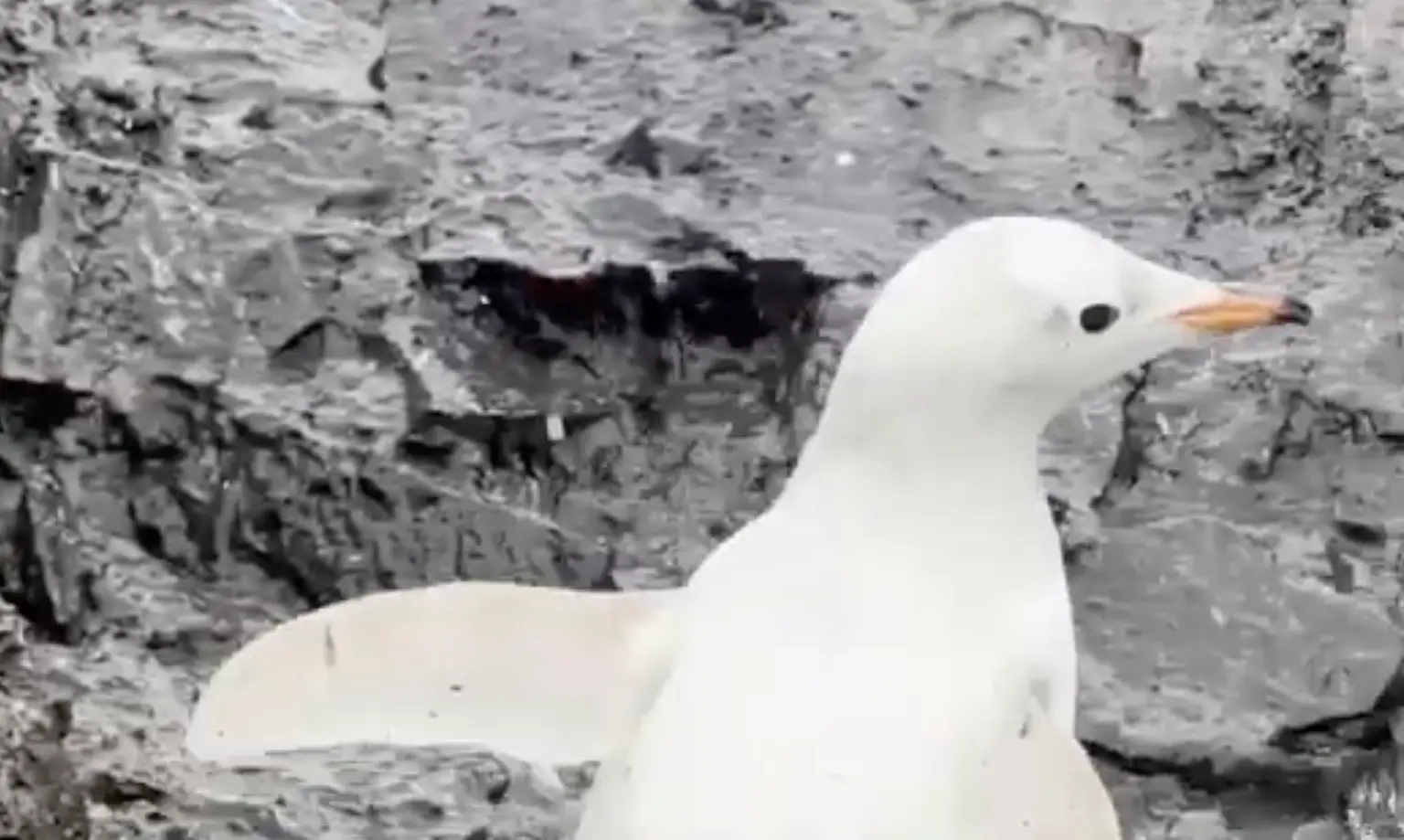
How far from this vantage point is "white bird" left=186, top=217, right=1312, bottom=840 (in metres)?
1.69

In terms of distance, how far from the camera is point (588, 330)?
8.88 ft

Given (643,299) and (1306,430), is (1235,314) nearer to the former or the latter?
(1306,430)

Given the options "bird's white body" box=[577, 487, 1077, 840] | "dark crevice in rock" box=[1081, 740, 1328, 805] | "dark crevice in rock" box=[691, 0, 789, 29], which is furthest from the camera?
"dark crevice in rock" box=[691, 0, 789, 29]

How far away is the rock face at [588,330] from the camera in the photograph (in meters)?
2.34

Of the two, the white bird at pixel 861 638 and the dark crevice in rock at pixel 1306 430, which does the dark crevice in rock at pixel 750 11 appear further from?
the white bird at pixel 861 638

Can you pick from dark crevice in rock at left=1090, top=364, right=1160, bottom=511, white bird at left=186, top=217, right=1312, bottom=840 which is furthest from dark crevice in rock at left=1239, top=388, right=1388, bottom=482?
white bird at left=186, top=217, right=1312, bottom=840

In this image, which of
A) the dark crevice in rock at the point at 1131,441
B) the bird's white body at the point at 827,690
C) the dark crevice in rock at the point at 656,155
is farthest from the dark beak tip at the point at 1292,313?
the dark crevice in rock at the point at 656,155

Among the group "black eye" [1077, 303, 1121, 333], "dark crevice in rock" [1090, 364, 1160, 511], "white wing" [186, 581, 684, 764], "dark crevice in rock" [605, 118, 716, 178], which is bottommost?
"dark crevice in rock" [1090, 364, 1160, 511]

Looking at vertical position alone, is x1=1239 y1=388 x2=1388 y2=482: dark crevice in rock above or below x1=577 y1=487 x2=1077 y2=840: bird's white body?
below

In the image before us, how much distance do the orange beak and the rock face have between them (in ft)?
1.90

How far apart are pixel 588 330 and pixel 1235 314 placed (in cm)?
98

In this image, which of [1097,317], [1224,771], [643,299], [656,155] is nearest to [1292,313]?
[1097,317]

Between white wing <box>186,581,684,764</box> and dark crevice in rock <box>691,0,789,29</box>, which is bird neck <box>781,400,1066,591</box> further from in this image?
dark crevice in rock <box>691,0,789,29</box>

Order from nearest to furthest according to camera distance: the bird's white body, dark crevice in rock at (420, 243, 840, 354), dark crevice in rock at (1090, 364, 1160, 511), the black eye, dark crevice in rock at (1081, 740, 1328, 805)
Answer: the bird's white body
the black eye
dark crevice in rock at (1081, 740, 1328, 805)
dark crevice in rock at (1090, 364, 1160, 511)
dark crevice in rock at (420, 243, 840, 354)
